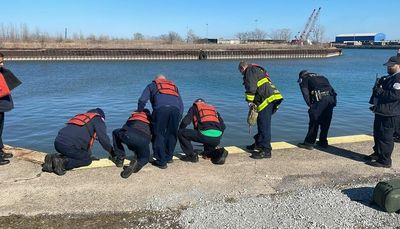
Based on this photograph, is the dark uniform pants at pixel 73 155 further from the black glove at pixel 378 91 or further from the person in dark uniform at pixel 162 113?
the black glove at pixel 378 91

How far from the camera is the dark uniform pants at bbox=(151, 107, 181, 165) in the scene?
5.43 metres

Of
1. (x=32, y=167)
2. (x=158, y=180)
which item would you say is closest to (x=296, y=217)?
(x=158, y=180)

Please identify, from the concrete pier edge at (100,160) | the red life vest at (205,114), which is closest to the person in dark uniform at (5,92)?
the concrete pier edge at (100,160)

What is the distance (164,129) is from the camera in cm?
554

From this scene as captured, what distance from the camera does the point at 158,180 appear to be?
5094 millimetres

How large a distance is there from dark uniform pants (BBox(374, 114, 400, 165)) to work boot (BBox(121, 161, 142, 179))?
150 inches

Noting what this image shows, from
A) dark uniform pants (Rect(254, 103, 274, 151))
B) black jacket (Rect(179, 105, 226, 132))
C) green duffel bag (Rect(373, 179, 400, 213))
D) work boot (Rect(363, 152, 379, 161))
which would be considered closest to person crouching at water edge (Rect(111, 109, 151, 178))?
black jacket (Rect(179, 105, 226, 132))

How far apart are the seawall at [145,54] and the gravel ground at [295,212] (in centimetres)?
6365

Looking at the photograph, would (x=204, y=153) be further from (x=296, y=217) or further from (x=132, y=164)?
(x=296, y=217)

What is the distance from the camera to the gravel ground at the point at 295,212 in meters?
3.87

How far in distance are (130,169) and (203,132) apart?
1.31m

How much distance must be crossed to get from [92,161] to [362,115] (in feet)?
44.6

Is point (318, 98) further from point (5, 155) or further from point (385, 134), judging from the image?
point (5, 155)

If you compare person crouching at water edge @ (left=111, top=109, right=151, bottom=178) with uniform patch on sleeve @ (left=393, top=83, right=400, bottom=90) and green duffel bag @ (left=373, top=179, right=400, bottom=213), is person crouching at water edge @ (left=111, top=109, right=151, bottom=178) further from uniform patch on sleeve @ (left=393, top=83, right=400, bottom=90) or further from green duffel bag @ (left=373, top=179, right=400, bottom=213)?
uniform patch on sleeve @ (left=393, top=83, right=400, bottom=90)
